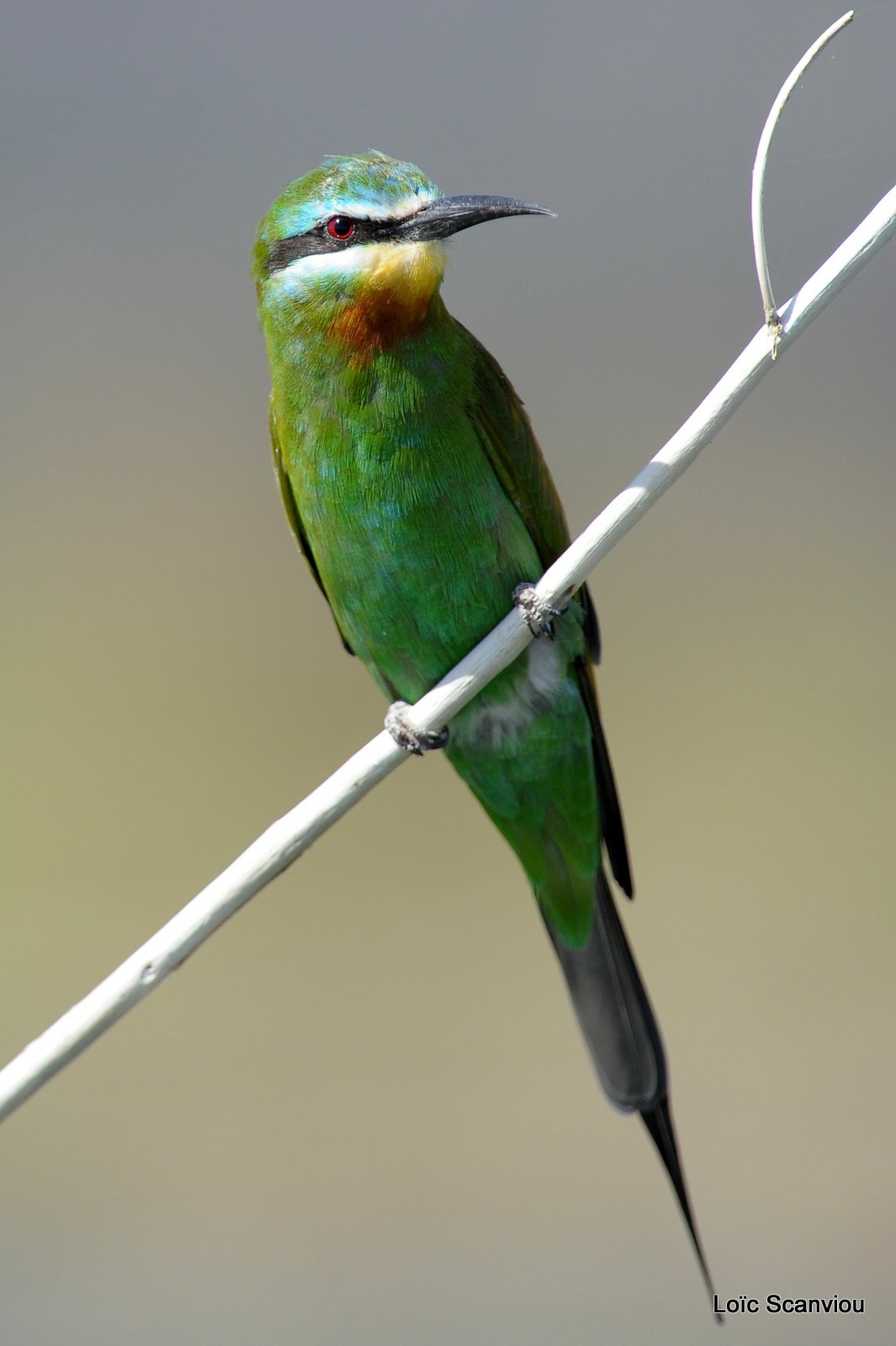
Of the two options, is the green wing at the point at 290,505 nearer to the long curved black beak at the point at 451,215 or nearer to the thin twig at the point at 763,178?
the long curved black beak at the point at 451,215

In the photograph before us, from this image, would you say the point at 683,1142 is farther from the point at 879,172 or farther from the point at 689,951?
the point at 879,172

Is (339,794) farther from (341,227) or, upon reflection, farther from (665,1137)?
(665,1137)

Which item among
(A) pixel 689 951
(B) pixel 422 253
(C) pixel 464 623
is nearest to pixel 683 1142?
(A) pixel 689 951

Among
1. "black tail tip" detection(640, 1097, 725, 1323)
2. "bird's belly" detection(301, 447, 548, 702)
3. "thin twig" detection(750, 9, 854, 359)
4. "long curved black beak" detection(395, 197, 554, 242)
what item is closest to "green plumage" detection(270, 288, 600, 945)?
"bird's belly" detection(301, 447, 548, 702)

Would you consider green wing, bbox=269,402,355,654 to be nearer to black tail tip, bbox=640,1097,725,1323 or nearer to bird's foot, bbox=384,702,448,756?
bird's foot, bbox=384,702,448,756

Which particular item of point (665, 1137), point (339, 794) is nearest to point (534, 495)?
point (339, 794)
